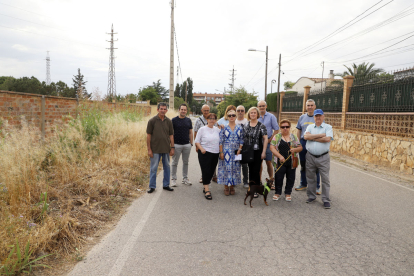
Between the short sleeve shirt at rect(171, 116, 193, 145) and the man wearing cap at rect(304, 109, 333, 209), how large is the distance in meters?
2.66

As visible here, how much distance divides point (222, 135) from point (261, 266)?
3225 millimetres

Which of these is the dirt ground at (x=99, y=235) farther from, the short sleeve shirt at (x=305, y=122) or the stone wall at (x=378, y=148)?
the short sleeve shirt at (x=305, y=122)

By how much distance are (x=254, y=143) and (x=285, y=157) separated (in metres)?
0.65

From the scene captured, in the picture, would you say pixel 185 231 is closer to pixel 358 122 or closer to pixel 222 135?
pixel 222 135

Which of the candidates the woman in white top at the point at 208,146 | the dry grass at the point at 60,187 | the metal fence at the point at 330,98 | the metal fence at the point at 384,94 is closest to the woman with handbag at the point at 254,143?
the woman in white top at the point at 208,146

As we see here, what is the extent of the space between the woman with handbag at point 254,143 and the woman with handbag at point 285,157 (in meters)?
0.26

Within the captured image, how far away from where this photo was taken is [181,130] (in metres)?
6.68

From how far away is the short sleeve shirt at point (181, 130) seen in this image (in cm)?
668

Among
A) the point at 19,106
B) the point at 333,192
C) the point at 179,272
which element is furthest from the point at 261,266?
the point at 19,106

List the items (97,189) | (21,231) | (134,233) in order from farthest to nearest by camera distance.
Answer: (97,189) < (134,233) < (21,231)

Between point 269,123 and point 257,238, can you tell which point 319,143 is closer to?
point 269,123

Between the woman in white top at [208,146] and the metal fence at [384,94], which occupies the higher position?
the metal fence at [384,94]

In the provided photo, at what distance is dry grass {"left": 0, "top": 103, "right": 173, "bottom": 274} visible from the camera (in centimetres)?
340

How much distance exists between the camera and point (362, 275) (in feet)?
9.79
